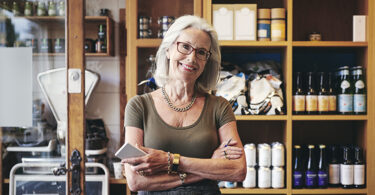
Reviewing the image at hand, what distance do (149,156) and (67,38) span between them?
0.80 metres

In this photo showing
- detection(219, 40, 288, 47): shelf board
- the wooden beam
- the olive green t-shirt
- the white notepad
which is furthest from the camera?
detection(219, 40, 288, 47): shelf board

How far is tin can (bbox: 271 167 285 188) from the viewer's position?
2.21 m

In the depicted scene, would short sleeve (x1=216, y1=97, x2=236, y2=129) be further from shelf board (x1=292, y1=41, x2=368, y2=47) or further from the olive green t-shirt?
shelf board (x1=292, y1=41, x2=368, y2=47)

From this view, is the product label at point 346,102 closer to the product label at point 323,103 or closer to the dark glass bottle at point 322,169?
the product label at point 323,103

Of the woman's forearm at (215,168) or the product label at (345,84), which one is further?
the product label at (345,84)

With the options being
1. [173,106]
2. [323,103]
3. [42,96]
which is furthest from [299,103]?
[42,96]

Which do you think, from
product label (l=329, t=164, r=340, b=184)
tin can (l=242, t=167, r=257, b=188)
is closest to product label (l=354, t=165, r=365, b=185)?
product label (l=329, t=164, r=340, b=184)

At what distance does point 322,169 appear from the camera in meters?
2.28

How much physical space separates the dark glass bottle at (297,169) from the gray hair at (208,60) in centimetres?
110

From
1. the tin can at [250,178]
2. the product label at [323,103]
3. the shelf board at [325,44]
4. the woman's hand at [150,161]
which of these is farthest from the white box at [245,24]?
the woman's hand at [150,161]

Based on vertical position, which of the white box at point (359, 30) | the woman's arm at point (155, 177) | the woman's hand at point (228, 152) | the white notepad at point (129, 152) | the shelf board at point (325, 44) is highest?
the white box at point (359, 30)

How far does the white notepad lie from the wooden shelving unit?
3.59 feet

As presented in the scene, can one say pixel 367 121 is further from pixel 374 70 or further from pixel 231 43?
pixel 231 43

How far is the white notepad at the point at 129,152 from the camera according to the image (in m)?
1.13
